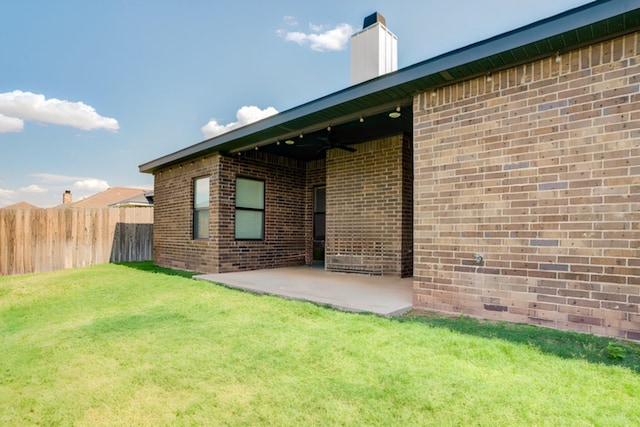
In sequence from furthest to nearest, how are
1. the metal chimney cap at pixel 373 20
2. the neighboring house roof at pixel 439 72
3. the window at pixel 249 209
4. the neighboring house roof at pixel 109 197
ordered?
the neighboring house roof at pixel 109 197 < the window at pixel 249 209 < the metal chimney cap at pixel 373 20 < the neighboring house roof at pixel 439 72

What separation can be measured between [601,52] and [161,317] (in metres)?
5.44

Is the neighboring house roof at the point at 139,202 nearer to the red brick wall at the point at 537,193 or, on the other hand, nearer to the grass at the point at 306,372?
the grass at the point at 306,372

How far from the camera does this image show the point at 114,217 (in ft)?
35.9

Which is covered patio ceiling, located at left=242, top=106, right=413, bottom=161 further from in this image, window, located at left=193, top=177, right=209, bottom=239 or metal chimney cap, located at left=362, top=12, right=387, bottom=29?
metal chimney cap, located at left=362, top=12, right=387, bottom=29

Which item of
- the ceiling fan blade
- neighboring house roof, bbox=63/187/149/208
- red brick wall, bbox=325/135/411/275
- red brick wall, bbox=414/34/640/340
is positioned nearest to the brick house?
red brick wall, bbox=414/34/640/340

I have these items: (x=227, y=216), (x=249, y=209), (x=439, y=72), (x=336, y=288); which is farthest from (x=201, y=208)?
(x=439, y=72)

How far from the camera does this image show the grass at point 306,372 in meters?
1.90

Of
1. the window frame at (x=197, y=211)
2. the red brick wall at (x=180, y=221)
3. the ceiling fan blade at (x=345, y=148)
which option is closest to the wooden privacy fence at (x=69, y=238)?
the red brick wall at (x=180, y=221)

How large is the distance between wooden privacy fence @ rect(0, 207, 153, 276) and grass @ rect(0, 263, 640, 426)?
627 cm

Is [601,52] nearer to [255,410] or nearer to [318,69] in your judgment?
[255,410]

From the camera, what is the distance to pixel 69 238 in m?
9.79

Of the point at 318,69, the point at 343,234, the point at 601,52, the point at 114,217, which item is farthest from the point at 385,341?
the point at 114,217

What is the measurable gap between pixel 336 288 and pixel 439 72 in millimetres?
3494

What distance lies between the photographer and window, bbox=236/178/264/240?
8.07 meters
